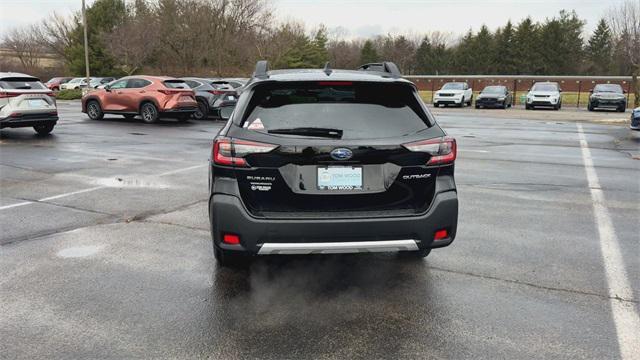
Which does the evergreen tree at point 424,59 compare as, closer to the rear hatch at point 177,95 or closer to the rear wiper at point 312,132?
the rear hatch at point 177,95

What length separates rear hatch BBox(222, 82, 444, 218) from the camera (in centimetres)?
362

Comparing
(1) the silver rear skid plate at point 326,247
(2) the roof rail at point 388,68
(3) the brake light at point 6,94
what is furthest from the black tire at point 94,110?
(1) the silver rear skid plate at point 326,247

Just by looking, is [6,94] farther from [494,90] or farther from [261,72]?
[494,90]

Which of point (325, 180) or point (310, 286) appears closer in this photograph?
point (325, 180)

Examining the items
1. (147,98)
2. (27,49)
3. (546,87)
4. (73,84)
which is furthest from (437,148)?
(27,49)

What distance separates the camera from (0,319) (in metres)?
3.60

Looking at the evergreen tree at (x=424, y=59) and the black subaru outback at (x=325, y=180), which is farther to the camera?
the evergreen tree at (x=424, y=59)

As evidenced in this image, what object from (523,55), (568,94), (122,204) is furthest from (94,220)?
(523,55)

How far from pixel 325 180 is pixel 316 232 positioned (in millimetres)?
364

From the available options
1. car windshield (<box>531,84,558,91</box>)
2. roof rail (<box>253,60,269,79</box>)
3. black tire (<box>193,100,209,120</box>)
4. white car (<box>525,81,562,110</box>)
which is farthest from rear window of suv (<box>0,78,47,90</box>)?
car windshield (<box>531,84,558,91</box>)

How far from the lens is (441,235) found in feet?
12.6

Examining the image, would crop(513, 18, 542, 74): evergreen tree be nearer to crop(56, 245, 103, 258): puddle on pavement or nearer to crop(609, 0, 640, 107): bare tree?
crop(609, 0, 640, 107): bare tree

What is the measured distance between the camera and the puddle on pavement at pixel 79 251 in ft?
16.0

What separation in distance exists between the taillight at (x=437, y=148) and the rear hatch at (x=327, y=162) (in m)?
0.03
